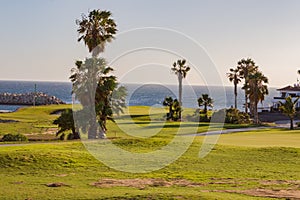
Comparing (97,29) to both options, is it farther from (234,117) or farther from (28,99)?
(28,99)

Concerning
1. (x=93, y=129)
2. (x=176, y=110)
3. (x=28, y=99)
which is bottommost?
(x=93, y=129)

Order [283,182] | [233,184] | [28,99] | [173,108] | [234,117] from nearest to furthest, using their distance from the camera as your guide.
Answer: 1. [233,184]
2. [283,182]
3. [234,117]
4. [173,108]
5. [28,99]

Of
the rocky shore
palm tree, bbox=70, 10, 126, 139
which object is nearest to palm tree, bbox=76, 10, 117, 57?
palm tree, bbox=70, 10, 126, 139

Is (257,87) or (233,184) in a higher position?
(257,87)

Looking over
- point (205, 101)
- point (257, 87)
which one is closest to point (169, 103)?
point (205, 101)

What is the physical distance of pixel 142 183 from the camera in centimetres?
1638

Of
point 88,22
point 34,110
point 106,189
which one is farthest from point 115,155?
point 34,110

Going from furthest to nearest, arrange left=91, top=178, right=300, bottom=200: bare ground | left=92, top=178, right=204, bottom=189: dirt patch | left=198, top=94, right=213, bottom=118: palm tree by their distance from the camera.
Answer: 1. left=198, top=94, right=213, bottom=118: palm tree
2. left=92, top=178, right=204, bottom=189: dirt patch
3. left=91, top=178, right=300, bottom=200: bare ground

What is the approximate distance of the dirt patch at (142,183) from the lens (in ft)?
52.4

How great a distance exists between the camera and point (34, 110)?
231 feet

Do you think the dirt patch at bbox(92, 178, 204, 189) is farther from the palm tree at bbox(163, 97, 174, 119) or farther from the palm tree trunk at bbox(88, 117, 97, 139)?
the palm tree at bbox(163, 97, 174, 119)

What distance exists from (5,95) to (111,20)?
92751 millimetres

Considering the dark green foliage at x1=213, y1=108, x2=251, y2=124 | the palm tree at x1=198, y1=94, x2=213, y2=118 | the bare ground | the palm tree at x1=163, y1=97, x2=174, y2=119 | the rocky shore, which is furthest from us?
the rocky shore

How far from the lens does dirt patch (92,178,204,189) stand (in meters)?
16.0
